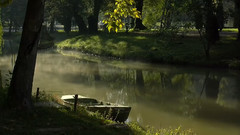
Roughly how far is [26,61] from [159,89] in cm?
1879

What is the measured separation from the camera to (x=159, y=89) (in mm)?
31141

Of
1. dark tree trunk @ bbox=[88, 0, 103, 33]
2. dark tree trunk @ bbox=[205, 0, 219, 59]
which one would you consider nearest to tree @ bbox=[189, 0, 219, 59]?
dark tree trunk @ bbox=[205, 0, 219, 59]

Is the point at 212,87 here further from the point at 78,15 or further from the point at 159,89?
the point at 78,15

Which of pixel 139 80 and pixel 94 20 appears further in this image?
pixel 94 20

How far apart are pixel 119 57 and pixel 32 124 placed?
42.1 metres

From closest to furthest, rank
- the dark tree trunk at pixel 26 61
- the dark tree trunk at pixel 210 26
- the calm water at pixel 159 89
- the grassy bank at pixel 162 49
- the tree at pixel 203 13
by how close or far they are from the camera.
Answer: the dark tree trunk at pixel 26 61 → the calm water at pixel 159 89 → the tree at pixel 203 13 → the dark tree trunk at pixel 210 26 → the grassy bank at pixel 162 49

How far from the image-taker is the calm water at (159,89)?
21.2 metres

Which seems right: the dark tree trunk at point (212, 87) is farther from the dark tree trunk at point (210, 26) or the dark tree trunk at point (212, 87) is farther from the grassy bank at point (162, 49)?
A: the dark tree trunk at point (210, 26)

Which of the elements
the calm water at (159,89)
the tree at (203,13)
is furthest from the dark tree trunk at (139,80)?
the tree at (203,13)

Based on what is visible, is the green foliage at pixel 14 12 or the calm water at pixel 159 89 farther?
the green foliage at pixel 14 12

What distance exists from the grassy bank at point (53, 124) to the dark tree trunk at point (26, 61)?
0.49 m

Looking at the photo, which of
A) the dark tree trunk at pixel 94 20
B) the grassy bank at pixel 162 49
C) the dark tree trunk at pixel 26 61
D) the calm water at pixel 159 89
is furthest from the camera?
the dark tree trunk at pixel 94 20

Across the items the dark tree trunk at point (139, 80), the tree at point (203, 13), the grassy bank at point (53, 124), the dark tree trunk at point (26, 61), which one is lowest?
the dark tree trunk at point (139, 80)

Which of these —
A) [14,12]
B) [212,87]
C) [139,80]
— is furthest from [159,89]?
[14,12]
